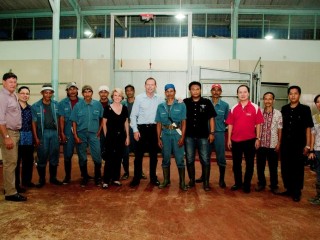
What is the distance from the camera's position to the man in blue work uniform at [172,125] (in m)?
4.37

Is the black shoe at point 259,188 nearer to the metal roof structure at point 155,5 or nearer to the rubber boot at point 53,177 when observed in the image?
the rubber boot at point 53,177

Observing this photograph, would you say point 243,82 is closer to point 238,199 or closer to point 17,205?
point 238,199

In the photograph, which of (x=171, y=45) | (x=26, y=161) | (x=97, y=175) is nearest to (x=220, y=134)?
(x=97, y=175)

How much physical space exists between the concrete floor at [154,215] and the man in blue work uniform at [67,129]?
0.37 m

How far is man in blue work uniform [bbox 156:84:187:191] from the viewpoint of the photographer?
4.37 m

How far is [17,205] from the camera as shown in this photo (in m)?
3.64

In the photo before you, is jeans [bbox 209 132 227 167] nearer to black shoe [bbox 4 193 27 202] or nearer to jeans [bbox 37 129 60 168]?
jeans [bbox 37 129 60 168]

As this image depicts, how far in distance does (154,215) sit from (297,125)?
90.3 inches

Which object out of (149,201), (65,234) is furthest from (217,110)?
(65,234)

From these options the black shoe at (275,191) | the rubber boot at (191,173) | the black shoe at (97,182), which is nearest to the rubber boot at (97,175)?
the black shoe at (97,182)

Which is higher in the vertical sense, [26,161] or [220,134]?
[220,134]

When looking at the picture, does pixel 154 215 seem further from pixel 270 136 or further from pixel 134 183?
pixel 270 136

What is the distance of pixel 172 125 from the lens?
439 cm

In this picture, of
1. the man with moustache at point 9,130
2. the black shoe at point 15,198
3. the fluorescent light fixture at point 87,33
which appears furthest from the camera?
the fluorescent light fixture at point 87,33
